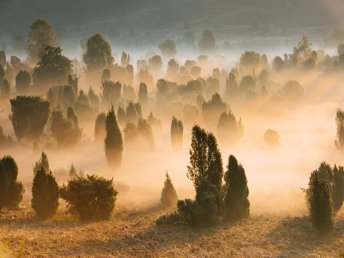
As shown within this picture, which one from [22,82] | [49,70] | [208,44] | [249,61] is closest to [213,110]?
[49,70]

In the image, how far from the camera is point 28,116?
61.4m

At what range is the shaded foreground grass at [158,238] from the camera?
24812 mm

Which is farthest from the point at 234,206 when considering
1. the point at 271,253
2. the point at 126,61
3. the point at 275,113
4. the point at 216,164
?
the point at 126,61

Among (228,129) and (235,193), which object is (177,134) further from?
(235,193)

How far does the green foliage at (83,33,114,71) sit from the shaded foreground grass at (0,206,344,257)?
2813 inches

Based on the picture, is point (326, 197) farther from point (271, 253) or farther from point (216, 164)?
point (216, 164)

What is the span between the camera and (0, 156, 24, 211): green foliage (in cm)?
3306

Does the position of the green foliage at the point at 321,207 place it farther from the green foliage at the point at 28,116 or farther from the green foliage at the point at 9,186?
the green foliage at the point at 28,116

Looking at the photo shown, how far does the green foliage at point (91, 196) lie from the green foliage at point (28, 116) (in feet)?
108

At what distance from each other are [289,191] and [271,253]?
15341 millimetres

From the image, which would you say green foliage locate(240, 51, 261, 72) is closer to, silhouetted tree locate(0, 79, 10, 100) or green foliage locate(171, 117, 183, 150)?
green foliage locate(171, 117, 183, 150)

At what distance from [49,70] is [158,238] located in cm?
6635

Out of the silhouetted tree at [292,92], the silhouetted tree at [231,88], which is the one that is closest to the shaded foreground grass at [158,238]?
the silhouetted tree at [292,92]

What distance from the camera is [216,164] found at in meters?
32.9
